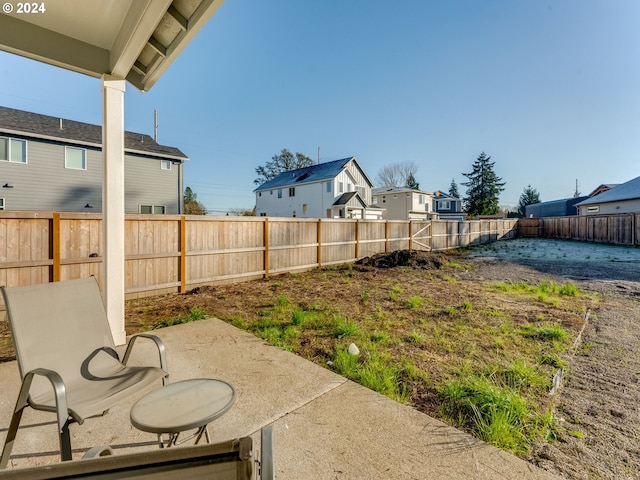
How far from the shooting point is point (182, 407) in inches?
56.8

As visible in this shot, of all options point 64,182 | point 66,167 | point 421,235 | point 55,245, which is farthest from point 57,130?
point 421,235

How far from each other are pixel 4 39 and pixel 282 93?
65.4ft

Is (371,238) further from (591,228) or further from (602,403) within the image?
(591,228)

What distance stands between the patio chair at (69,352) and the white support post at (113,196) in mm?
1005

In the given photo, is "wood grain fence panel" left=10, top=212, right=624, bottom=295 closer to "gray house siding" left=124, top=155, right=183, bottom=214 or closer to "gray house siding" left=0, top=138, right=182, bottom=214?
"gray house siding" left=124, top=155, right=183, bottom=214

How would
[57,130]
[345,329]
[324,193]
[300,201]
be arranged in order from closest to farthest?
[345,329] → [57,130] → [324,193] → [300,201]

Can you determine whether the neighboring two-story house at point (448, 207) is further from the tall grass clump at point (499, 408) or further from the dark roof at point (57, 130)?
the tall grass clump at point (499, 408)

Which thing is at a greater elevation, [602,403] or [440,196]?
[440,196]

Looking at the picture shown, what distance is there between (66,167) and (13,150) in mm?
1795

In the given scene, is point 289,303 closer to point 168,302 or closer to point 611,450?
point 168,302

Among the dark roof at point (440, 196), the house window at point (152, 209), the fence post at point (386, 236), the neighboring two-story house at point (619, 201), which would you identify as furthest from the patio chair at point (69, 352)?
the dark roof at point (440, 196)

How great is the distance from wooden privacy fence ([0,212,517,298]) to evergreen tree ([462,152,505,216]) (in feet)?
117

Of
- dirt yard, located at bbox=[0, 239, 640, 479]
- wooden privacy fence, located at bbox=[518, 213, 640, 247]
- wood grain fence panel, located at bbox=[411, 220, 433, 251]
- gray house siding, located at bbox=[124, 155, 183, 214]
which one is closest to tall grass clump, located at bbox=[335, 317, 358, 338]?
dirt yard, located at bbox=[0, 239, 640, 479]

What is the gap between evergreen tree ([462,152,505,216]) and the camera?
1613 inches
